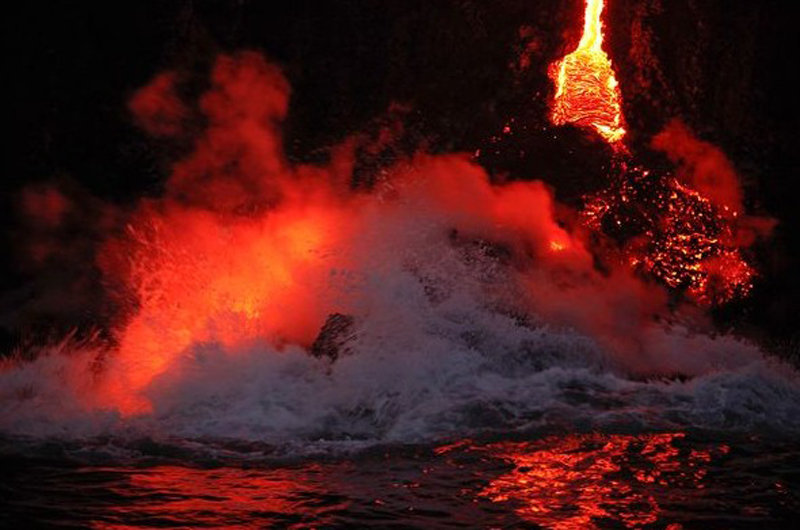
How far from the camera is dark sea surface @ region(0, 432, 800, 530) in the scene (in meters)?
3.92

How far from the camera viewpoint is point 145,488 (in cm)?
432

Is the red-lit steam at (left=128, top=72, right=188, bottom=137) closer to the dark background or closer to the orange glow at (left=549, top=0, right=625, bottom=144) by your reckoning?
the dark background

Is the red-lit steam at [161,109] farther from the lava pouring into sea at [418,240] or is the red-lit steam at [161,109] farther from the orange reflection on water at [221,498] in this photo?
the orange reflection on water at [221,498]

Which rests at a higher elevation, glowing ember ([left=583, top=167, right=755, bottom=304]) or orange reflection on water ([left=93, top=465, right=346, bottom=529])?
glowing ember ([left=583, top=167, right=755, bottom=304])

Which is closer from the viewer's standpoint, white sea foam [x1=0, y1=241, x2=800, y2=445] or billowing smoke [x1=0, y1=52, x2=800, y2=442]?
white sea foam [x1=0, y1=241, x2=800, y2=445]

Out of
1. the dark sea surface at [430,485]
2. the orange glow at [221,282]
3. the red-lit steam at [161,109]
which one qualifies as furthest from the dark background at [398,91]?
the dark sea surface at [430,485]

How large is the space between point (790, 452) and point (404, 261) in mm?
A: 3481

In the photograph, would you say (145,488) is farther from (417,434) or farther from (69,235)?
(69,235)

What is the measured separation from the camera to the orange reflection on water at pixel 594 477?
3.98 meters

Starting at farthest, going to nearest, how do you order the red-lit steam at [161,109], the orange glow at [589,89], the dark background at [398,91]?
the orange glow at [589,89] < the red-lit steam at [161,109] < the dark background at [398,91]

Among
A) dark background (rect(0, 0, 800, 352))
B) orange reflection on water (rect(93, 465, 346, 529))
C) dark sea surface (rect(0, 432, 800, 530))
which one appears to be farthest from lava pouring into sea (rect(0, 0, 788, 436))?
orange reflection on water (rect(93, 465, 346, 529))

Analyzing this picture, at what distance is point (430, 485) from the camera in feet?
14.4

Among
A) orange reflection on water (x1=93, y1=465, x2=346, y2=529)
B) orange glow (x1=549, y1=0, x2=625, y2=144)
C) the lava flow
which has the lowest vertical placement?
orange reflection on water (x1=93, y1=465, x2=346, y2=529)

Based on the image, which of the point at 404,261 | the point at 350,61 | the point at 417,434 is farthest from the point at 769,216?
the point at 417,434
